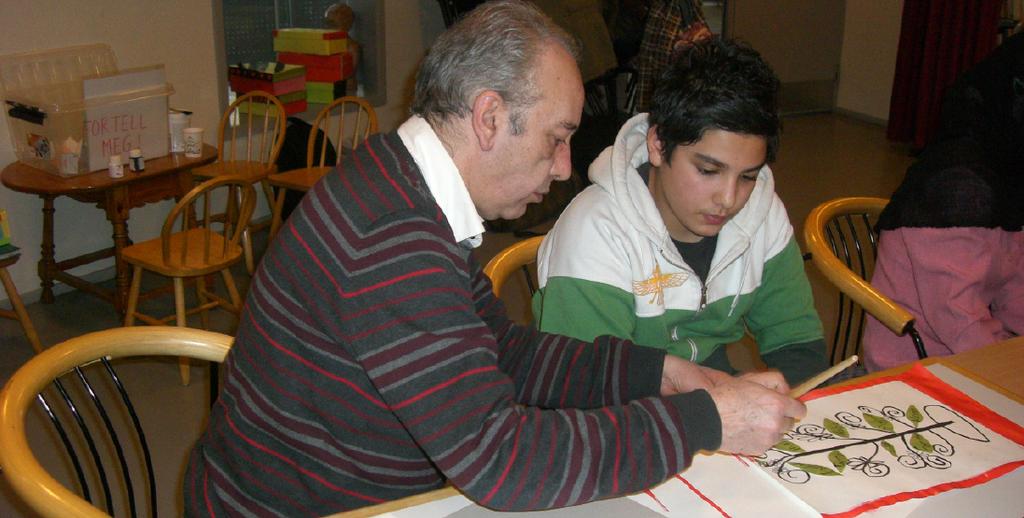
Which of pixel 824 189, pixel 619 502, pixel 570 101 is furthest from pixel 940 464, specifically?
pixel 824 189

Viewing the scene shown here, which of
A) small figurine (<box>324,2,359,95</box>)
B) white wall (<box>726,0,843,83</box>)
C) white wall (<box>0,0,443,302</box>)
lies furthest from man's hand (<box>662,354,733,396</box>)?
white wall (<box>726,0,843,83</box>)

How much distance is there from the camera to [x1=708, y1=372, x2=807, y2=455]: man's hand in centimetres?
100

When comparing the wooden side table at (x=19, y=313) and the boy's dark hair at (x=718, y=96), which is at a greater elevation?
the boy's dark hair at (x=718, y=96)

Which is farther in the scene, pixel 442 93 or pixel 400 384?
pixel 442 93

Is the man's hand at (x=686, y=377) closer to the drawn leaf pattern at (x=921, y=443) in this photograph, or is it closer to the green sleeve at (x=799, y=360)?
the drawn leaf pattern at (x=921, y=443)

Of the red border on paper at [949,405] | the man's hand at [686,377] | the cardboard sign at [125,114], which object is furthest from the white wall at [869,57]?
the man's hand at [686,377]

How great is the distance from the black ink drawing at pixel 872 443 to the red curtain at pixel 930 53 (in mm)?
4836

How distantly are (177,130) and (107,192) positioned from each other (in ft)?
1.43

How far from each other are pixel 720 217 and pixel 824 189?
3844 millimetres

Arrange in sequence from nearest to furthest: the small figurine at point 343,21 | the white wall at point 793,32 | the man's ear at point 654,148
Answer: the man's ear at point 654,148 < the small figurine at point 343,21 < the white wall at point 793,32

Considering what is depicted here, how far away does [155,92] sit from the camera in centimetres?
329

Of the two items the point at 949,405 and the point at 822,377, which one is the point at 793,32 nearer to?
the point at 949,405

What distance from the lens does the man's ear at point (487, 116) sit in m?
0.98

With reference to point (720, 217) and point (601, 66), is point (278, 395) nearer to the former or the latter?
Result: point (720, 217)
